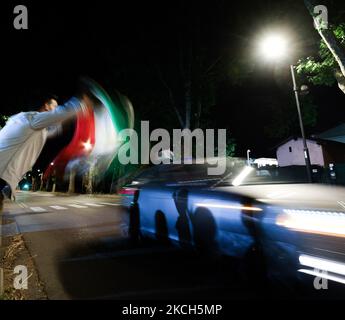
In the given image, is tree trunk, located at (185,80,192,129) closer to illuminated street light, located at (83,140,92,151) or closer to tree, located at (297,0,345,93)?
tree, located at (297,0,345,93)

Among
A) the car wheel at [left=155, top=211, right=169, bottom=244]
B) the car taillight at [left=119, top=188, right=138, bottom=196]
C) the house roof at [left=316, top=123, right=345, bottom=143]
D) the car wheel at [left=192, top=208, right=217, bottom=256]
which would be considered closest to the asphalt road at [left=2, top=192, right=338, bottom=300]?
the car wheel at [left=192, top=208, right=217, bottom=256]

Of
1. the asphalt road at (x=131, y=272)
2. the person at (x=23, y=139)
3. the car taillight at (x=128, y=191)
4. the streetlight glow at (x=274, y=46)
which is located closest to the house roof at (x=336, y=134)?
the streetlight glow at (x=274, y=46)

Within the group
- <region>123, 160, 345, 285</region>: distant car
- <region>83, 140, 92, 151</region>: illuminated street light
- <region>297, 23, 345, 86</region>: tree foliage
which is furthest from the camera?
<region>297, 23, 345, 86</region>: tree foliage

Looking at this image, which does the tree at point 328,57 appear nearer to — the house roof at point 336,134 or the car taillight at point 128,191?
the car taillight at point 128,191

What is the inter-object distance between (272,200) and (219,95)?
2155 cm

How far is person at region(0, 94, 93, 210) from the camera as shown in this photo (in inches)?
96.8

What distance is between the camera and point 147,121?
21.8 meters

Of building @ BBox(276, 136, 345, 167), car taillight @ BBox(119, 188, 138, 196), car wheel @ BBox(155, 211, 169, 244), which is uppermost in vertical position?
building @ BBox(276, 136, 345, 167)

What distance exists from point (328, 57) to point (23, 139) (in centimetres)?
1320

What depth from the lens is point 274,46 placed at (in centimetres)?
1337

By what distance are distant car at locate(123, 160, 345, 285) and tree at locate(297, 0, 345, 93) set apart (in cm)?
733

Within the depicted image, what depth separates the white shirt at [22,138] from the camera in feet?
8.05

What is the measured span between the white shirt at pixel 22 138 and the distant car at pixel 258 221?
2107mm

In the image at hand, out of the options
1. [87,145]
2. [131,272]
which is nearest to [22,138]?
[87,145]
